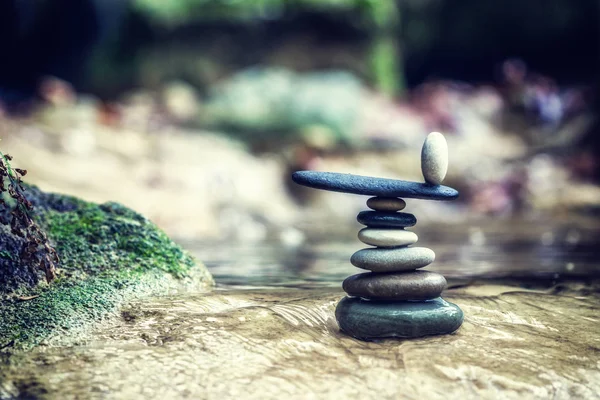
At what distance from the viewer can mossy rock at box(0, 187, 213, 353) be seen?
2428mm

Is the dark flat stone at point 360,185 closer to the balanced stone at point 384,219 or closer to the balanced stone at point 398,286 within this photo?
the balanced stone at point 384,219

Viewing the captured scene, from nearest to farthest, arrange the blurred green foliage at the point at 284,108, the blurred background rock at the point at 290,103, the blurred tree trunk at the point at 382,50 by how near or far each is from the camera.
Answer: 1. the blurred background rock at the point at 290,103
2. the blurred green foliage at the point at 284,108
3. the blurred tree trunk at the point at 382,50

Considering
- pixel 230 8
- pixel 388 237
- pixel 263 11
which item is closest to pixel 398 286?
pixel 388 237

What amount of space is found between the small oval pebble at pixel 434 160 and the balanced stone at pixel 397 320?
0.56 metres

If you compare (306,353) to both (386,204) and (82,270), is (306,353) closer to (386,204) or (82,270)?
(386,204)

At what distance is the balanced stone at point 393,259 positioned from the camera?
8.90ft

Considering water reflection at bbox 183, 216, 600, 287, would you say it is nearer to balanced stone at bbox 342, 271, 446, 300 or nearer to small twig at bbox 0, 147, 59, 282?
balanced stone at bbox 342, 271, 446, 300

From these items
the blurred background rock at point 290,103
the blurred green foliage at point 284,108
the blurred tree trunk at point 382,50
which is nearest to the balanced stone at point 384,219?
the blurred background rock at point 290,103

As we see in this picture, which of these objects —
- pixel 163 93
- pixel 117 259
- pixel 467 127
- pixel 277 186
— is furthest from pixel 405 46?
pixel 117 259

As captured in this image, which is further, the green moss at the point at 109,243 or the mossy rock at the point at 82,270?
the green moss at the point at 109,243

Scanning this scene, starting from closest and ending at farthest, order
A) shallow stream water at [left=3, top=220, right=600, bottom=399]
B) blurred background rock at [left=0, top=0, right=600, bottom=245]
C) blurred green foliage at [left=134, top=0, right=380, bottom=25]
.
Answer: shallow stream water at [left=3, top=220, right=600, bottom=399] < blurred background rock at [left=0, top=0, right=600, bottom=245] < blurred green foliage at [left=134, top=0, right=380, bottom=25]

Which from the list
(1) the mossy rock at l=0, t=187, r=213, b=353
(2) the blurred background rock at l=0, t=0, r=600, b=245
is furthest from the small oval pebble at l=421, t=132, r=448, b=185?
(2) the blurred background rock at l=0, t=0, r=600, b=245

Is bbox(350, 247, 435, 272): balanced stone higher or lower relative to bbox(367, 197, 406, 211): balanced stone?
lower

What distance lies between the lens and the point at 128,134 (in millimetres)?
9672
